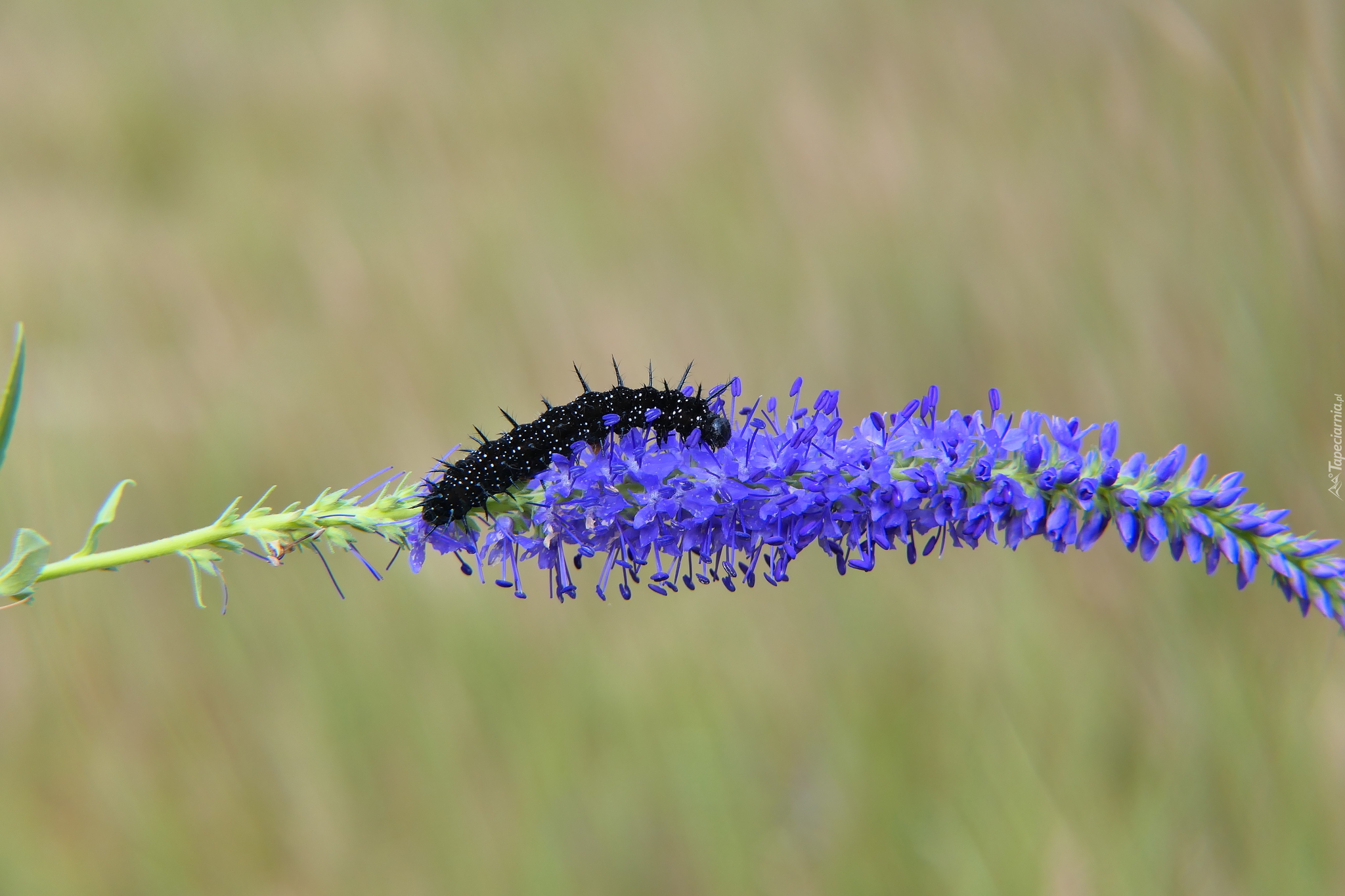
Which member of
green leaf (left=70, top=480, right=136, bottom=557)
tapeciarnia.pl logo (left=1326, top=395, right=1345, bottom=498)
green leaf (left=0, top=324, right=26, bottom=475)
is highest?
tapeciarnia.pl logo (left=1326, top=395, right=1345, bottom=498)

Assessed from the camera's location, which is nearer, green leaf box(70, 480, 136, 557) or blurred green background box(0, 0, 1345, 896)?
green leaf box(70, 480, 136, 557)

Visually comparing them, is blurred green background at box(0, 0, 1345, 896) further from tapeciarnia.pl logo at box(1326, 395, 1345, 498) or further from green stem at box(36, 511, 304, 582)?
green stem at box(36, 511, 304, 582)

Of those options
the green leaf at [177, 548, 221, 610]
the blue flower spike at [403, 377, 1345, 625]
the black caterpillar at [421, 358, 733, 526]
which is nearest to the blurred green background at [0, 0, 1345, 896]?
the blue flower spike at [403, 377, 1345, 625]

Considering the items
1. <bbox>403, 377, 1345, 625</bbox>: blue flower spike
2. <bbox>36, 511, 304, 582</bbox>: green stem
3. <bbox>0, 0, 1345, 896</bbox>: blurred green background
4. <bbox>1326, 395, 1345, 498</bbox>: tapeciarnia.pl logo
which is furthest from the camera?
<bbox>1326, 395, 1345, 498</bbox>: tapeciarnia.pl logo

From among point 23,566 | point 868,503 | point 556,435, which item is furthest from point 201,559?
point 868,503

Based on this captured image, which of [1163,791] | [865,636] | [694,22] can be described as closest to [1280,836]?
[1163,791]

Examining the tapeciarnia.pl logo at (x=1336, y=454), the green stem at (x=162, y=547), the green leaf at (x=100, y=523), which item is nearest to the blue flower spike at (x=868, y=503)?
the green stem at (x=162, y=547)
